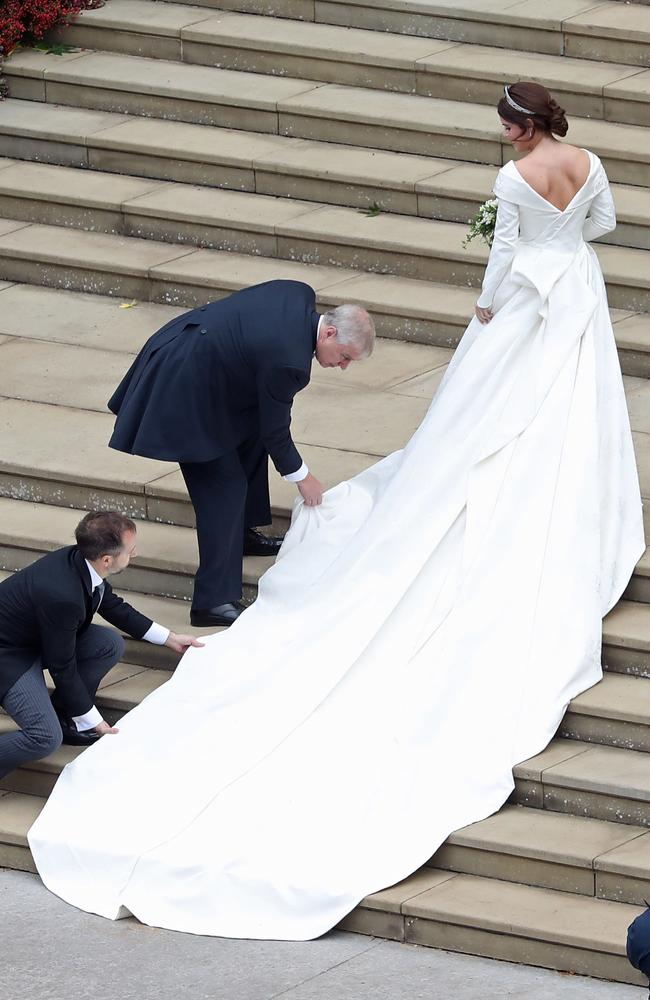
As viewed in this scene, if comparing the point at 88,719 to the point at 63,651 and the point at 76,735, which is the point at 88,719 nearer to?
the point at 76,735

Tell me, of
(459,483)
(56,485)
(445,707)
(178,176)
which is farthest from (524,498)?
(178,176)

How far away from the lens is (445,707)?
7.10 metres

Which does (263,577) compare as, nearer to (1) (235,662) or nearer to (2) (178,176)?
(1) (235,662)

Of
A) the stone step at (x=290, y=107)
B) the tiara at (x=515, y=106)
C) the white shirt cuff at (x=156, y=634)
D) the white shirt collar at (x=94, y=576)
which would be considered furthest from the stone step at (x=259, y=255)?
the white shirt collar at (x=94, y=576)

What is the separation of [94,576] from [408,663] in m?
1.14

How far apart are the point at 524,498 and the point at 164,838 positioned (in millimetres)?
1761

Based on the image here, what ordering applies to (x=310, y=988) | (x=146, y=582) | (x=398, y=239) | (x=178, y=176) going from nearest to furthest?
1. (x=310, y=988)
2. (x=146, y=582)
3. (x=398, y=239)
4. (x=178, y=176)

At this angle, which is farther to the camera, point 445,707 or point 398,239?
point 398,239

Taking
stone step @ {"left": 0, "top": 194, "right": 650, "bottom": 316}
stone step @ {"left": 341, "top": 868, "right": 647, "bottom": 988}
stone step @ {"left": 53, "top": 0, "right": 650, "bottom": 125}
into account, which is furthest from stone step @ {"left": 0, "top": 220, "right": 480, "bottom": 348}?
stone step @ {"left": 341, "top": 868, "right": 647, "bottom": 988}

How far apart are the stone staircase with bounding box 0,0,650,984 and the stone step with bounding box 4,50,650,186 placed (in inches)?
0.6

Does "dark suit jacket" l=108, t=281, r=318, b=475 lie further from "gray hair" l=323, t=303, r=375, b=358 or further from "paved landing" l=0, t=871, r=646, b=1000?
"paved landing" l=0, t=871, r=646, b=1000

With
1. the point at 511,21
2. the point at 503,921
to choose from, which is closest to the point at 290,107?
the point at 511,21

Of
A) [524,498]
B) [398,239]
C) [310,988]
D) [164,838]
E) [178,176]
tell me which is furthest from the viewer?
[178,176]

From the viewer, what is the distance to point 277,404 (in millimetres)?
7484
